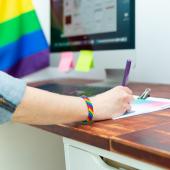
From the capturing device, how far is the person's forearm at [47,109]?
0.63 meters

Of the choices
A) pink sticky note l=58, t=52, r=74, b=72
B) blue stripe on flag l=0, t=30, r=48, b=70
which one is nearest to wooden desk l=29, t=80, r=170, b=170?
pink sticky note l=58, t=52, r=74, b=72

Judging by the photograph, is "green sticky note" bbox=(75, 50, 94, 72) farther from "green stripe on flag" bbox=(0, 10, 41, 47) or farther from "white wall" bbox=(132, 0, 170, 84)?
"green stripe on flag" bbox=(0, 10, 41, 47)

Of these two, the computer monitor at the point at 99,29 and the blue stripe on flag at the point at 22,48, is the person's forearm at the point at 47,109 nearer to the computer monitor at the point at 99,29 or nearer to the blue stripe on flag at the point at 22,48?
the computer monitor at the point at 99,29

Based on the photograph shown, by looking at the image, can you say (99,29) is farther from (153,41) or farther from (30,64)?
(30,64)

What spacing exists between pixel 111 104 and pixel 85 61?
21.3 inches

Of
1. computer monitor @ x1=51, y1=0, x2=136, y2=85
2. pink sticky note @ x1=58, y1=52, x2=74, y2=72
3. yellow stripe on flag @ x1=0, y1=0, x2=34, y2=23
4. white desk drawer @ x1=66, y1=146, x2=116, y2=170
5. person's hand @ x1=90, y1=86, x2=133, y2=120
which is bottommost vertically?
white desk drawer @ x1=66, y1=146, x2=116, y2=170

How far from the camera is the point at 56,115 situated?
667mm

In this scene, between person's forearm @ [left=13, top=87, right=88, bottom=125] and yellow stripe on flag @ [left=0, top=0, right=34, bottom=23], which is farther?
yellow stripe on flag @ [left=0, top=0, right=34, bottom=23]

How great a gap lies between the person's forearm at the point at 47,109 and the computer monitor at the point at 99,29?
16.5 inches

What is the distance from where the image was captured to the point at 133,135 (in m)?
0.57

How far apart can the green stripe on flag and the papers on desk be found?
808 millimetres

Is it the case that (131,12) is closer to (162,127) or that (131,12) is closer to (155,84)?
(155,84)

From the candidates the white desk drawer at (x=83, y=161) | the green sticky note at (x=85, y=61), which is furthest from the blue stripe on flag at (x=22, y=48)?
the white desk drawer at (x=83, y=161)

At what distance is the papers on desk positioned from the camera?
2.47 ft
